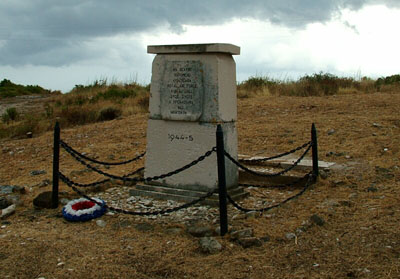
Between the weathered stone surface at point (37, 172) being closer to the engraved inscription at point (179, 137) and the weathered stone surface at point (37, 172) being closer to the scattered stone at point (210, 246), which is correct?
the engraved inscription at point (179, 137)

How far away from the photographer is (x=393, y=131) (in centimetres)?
931

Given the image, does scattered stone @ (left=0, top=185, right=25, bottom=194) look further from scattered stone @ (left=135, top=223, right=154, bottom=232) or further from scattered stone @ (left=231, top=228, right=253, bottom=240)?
scattered stone @ (left=231, top=228, right=253, bottom=240)

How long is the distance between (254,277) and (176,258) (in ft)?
2.74

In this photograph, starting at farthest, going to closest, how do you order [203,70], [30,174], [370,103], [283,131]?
[370,103], [283,131], [30,174], [203,70]

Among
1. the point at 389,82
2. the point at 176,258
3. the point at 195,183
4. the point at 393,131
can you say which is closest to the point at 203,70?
the point at 195,183

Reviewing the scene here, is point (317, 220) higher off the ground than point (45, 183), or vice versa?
point (45, 183)

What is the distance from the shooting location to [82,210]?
5.67m

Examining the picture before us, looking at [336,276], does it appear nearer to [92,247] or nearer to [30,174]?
[92,247]

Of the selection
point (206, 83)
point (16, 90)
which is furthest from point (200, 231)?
point (16, 90)

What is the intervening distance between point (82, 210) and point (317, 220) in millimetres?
2859

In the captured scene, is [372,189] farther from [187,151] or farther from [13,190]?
[13,190]

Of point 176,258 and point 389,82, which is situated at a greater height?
point 389,82

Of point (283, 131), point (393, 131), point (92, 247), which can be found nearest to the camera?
point (92, 247)

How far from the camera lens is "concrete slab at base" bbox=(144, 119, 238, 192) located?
618 cm
